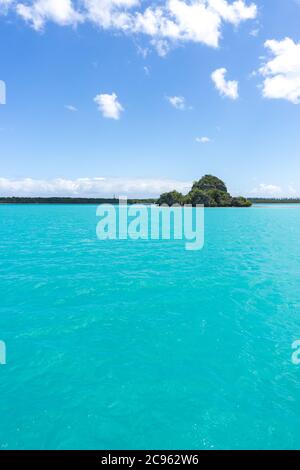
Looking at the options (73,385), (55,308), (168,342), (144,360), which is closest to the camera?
(73,385)

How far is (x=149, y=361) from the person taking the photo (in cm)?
1153

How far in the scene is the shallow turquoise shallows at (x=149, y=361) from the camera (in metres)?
8.17

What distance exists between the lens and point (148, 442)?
782cm

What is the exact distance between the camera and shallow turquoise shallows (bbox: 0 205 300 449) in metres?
8.17

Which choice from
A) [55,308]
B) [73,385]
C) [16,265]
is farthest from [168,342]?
[16,265]

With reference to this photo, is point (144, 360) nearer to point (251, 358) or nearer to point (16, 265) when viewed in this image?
point (251, 358)

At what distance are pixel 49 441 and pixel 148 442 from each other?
3.11 meters

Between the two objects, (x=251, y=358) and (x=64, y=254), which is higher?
(x=64, y=254)

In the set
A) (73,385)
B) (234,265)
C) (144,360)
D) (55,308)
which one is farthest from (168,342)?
(234,265)

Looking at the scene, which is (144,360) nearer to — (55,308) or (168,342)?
(168,342)

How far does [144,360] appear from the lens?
11586 millimetres

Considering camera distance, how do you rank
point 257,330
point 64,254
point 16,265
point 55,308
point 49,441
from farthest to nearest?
1. point 64,254
2. point 16,265
3. point 55,308
4. point 257,330
5. point 49,441

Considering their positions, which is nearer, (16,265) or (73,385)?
(73,385)

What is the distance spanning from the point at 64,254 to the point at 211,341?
81.3 ft
